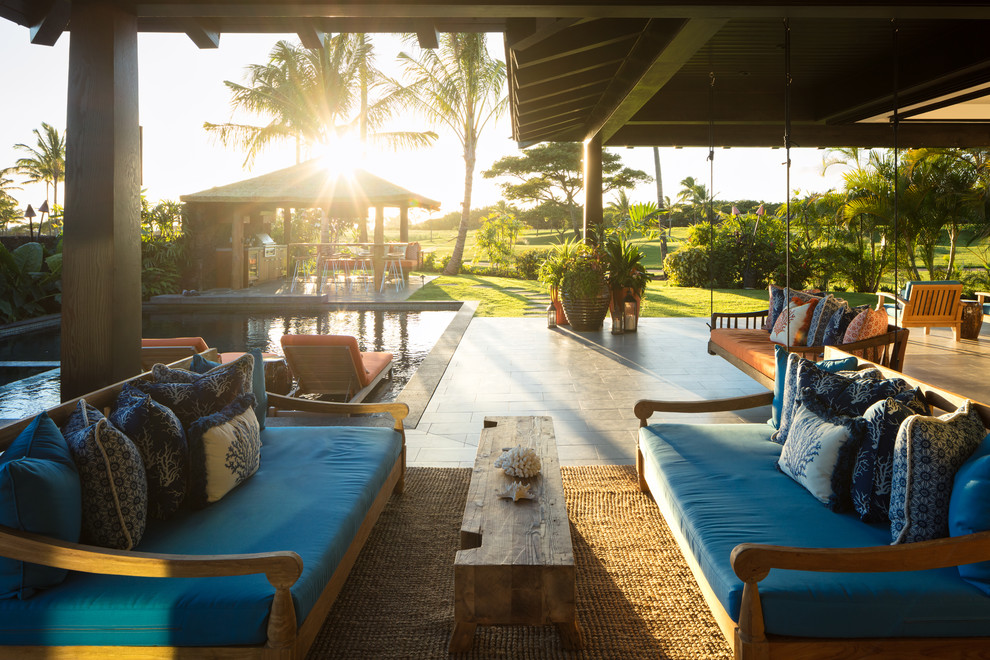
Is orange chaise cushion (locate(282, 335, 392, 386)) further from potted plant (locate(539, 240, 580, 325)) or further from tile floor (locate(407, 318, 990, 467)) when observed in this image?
potted plant (locate(539, 240, 580, 325))

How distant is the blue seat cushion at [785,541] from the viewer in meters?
1.93

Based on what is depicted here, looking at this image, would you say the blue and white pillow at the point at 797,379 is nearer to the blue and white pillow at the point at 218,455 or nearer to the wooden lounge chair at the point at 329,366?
the blue and white pillow at the point at 218,455

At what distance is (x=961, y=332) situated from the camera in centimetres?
925

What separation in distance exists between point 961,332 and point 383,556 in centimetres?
901

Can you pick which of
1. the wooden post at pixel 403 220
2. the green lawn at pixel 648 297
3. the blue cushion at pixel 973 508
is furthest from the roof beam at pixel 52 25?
the wooden post at pixel 403 220

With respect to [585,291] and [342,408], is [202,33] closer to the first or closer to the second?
[342,408]

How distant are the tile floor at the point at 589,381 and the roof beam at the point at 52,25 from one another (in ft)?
10.4

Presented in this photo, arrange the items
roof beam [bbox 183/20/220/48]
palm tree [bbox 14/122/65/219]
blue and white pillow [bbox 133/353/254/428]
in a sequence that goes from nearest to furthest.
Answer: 1. blue and white pillow [bbox 133/353/254/428]
2. roof beam [bbox 183/20/220/48]
3. palm tree [bbox 14/122/65/219]

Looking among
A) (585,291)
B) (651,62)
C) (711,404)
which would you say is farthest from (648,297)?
(711,404)

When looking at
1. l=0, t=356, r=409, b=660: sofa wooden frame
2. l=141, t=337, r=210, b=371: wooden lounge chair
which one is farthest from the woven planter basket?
l=0, t=356, r=409, b=660: sofa wooden frame

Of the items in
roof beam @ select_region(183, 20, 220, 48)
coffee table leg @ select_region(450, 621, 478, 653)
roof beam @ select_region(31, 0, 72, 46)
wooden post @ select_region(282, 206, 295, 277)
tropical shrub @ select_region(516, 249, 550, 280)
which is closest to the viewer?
coffee table leg @ select_region(450, 621, 478, 653)

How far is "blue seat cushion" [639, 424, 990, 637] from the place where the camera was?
193 cm

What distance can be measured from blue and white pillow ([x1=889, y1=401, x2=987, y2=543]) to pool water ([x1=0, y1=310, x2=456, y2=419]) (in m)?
4.95

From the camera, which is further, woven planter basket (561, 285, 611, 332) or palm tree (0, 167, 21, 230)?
palm tree (0, 167, 21, 230)
